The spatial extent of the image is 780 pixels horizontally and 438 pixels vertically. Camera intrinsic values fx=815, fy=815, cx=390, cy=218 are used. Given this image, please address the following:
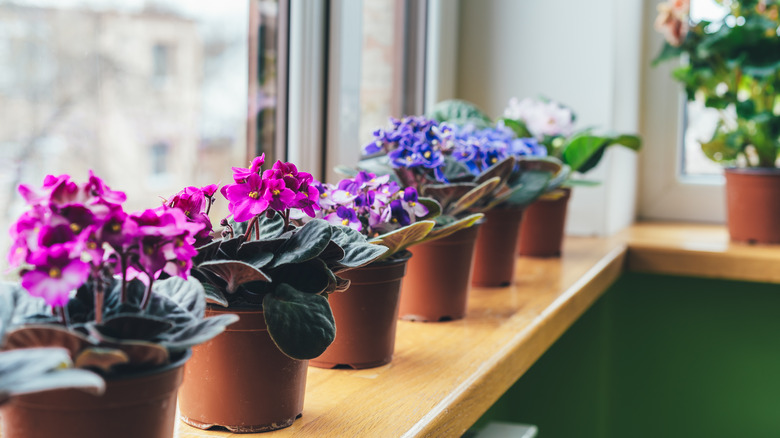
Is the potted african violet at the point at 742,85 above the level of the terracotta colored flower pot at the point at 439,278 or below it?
above

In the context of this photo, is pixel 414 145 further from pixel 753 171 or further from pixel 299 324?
pixel 753 171

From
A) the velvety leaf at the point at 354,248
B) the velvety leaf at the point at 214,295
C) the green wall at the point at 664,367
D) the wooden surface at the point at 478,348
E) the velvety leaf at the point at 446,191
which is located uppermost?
the velvety leaf at the point at 446,191

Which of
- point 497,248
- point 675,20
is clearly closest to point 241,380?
point 497,248

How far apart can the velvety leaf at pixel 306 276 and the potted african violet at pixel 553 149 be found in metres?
0.93

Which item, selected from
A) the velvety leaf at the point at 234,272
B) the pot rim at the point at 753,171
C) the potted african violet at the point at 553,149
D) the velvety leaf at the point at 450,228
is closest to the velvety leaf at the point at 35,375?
the velvety leaf at the point at 234,272

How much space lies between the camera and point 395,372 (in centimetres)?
91

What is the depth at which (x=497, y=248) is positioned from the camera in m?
1.36

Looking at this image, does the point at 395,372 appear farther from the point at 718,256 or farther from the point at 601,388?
the point at 601,388

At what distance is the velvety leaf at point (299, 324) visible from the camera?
0.63 meters

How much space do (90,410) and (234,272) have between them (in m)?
0.17

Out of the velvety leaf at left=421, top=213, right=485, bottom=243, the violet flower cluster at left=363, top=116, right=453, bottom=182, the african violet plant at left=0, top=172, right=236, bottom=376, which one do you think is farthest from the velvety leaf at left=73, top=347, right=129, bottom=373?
the violet flower cluster at left=363, top=116, right=453, bottom=182

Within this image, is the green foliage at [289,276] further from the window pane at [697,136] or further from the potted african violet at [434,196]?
A: the window pane at [697,136]

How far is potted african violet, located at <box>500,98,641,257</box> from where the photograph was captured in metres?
1.58

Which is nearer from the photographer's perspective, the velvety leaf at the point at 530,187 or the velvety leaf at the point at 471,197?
the velvety leaf at the point at 471,197
